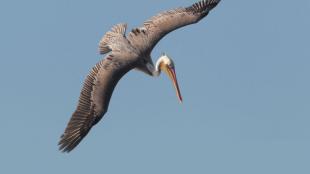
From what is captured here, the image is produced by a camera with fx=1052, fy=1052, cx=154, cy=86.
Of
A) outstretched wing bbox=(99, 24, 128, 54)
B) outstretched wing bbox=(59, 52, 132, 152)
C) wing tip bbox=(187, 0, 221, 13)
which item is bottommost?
outstretched wing bbox=(59, 52, 132, 152)

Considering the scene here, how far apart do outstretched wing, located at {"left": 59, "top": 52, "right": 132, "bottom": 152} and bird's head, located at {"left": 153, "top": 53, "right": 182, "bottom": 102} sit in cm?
220

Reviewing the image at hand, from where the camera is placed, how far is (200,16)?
3338cm

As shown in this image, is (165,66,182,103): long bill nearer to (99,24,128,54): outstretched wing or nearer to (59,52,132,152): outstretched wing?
(99,24,128,54): outstretched wing

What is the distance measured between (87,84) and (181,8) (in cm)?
448

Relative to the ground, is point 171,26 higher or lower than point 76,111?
higher

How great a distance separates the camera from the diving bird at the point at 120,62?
30.8m

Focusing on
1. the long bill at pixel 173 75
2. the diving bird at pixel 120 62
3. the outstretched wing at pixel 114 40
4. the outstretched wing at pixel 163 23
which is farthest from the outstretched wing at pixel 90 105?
the long bill at pixel 173 75

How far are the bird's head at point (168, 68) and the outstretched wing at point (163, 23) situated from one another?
0.62 m

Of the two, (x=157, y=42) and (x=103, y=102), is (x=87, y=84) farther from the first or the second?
(x=157, y=42)

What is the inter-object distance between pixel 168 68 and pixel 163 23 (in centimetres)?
143

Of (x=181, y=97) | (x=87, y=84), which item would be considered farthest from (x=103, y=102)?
(x=181, y=97)

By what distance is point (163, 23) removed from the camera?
3291 cm

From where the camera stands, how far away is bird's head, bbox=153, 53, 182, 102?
32.7m

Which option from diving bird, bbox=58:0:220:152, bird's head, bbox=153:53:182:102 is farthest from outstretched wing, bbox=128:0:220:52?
bird's head, bbox=153:53:182:102
